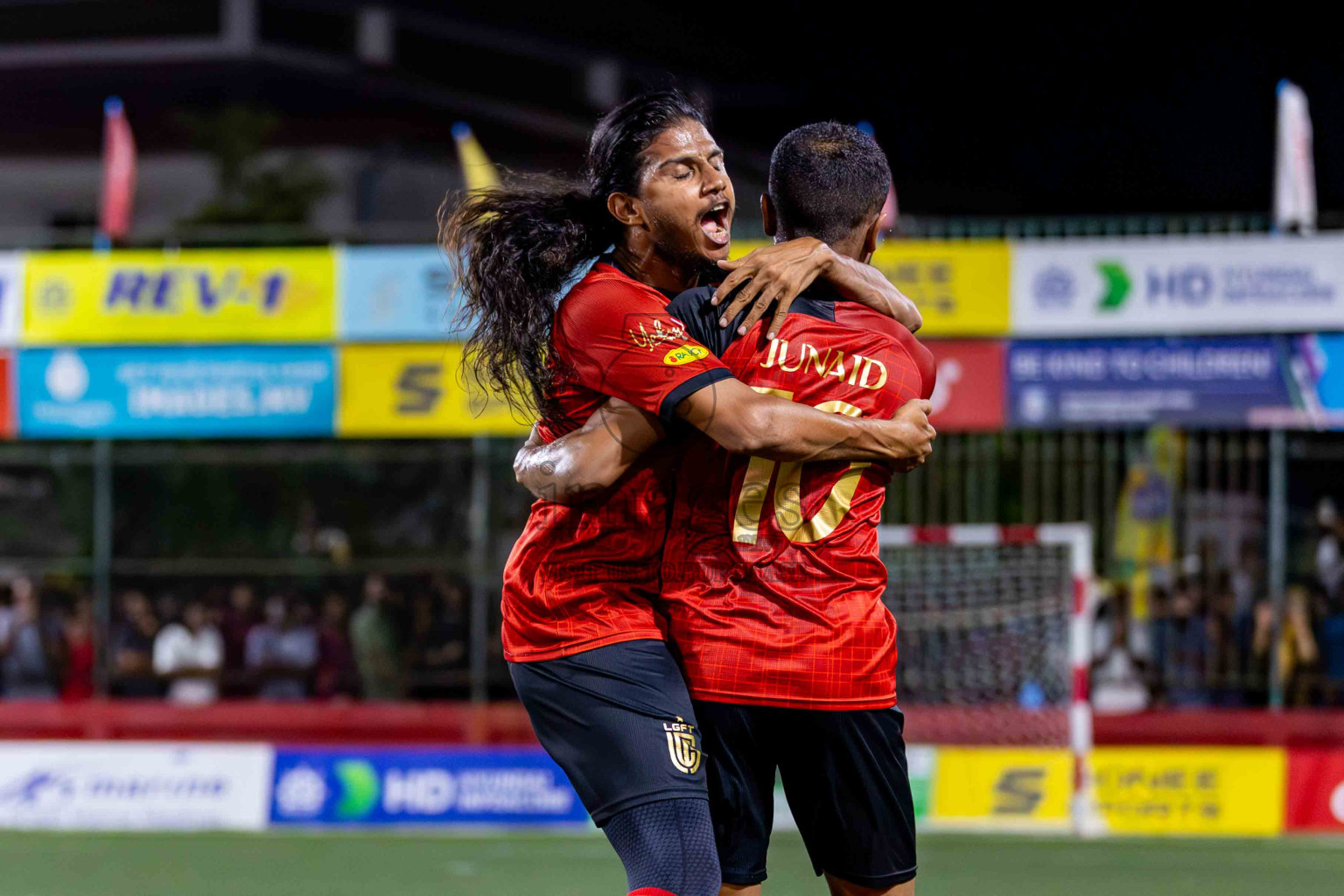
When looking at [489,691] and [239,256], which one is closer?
[239,256]

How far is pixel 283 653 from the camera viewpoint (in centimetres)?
1309

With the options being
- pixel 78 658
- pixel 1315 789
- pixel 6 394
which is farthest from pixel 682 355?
Result: pixel 78 658

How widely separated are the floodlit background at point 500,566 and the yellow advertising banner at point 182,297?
24 mm

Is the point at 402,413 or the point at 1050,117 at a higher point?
the point at 1050,117

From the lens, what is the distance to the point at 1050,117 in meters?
25.6

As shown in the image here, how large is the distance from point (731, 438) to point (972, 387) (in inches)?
319

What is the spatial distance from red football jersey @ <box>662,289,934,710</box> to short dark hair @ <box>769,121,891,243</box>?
18 centimetres

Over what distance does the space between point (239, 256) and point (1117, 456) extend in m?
6.23

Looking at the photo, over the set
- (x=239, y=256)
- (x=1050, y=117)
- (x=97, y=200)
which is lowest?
(x=239, y=256)

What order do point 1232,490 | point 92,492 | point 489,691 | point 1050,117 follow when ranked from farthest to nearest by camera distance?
point 1050,117
point 92,492
point 489,691
point 1232,490

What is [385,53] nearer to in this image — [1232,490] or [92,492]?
[92,492]

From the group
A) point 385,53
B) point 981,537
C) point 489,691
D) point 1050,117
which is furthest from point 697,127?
point 1050,117

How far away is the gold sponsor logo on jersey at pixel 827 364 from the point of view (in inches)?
125

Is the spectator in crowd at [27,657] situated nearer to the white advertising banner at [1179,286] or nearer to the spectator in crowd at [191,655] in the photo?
the spectator in crowd at [191,655]
